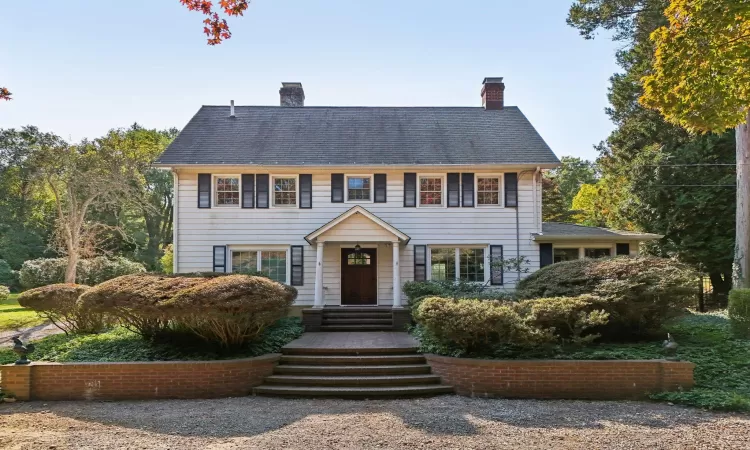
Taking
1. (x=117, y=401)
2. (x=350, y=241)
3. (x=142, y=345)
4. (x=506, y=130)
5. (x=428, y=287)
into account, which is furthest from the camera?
(x=506, y=130)

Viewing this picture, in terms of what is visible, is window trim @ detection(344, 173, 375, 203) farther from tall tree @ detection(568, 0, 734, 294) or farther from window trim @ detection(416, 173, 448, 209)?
Result: tall tree @ detection(568, 0, 734, 294)

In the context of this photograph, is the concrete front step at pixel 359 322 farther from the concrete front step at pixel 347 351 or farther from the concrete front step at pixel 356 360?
the concrete front step at pixel 356 360

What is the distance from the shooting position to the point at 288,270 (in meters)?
14.9

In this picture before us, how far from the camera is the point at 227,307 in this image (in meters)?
8.16

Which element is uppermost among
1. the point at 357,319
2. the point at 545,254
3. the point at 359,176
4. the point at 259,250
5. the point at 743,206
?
the point at 359,176

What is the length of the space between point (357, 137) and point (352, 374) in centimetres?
979

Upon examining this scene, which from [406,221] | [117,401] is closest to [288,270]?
[406,221]

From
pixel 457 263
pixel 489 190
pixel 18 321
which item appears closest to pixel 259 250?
pixel 457 263

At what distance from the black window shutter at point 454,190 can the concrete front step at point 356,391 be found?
7.85m

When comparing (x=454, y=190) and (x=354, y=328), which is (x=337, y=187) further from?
(x=354, y=328)

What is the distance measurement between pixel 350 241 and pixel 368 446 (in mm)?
8550

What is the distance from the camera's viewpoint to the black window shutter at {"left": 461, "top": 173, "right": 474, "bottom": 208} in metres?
15.2

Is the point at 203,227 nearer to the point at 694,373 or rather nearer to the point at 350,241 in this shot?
the point at 350,241

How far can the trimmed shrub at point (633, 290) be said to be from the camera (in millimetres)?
9203
